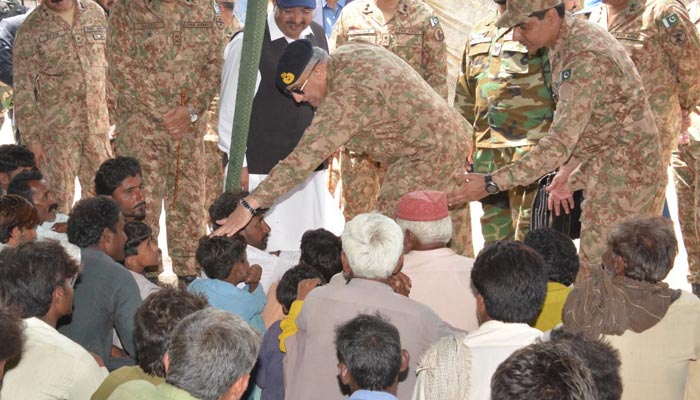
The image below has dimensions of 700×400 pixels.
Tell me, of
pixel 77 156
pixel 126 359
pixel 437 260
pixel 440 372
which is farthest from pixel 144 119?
pixel 440 372

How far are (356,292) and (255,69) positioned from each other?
162 centimetres

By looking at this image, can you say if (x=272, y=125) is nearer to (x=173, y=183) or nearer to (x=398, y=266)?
(x=173, y=183)

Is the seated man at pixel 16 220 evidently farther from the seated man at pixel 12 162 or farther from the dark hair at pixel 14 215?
the seated man at pixel 12 162

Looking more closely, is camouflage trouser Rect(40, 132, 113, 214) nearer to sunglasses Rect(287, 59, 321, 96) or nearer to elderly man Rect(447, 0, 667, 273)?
sunglasses Rect(287, 59, 321, 96)

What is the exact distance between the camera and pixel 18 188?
18.7 feet

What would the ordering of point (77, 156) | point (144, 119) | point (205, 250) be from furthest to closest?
point (77, 156)
point (144, 119)
point (205, 250)

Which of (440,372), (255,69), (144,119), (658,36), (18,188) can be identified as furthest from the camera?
(144,119)

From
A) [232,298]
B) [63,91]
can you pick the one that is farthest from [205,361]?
[63,91]

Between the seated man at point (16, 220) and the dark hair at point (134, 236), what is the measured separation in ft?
1.45

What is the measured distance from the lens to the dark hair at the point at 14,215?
15.6 ft

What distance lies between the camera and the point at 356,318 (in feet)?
10.4

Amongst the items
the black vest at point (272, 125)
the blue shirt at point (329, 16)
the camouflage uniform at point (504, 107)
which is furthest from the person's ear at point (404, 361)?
the blue shirt at point (329, 16)

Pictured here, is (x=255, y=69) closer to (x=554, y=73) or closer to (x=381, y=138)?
(x=381, y=138)

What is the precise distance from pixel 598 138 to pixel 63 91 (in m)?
4.28
